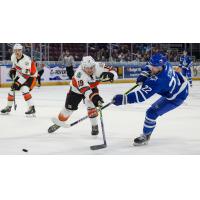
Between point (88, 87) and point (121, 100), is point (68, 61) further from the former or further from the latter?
point (121, 100)

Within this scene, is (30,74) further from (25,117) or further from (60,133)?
(60,133)

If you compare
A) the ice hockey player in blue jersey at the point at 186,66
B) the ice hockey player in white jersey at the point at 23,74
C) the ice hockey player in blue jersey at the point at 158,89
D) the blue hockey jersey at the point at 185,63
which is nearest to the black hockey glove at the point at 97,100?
the ice hockey player in blue jersey at the point at 158,89

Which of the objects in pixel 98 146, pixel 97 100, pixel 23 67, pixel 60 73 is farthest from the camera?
pixel 60 73

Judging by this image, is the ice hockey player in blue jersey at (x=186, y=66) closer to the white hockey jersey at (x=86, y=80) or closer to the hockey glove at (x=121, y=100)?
the white hockey jersey at (x=86, y=80)

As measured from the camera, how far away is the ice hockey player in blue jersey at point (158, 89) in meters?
3.47

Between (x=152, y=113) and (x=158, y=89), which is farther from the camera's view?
(x=152, y=113)

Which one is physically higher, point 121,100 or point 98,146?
point 121,100

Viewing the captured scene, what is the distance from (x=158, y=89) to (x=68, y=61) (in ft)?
28.5

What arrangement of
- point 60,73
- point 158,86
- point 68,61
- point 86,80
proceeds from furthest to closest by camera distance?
point 60,73 → point 68,61 → point 86,80 → point 158,86

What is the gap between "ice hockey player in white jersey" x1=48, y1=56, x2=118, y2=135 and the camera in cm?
387

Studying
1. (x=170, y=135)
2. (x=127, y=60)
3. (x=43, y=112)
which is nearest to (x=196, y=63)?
(x=127, y=60)

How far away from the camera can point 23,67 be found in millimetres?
5719

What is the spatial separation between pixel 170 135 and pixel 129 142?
58 cm

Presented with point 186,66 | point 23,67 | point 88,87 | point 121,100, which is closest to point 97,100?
point 88,87
